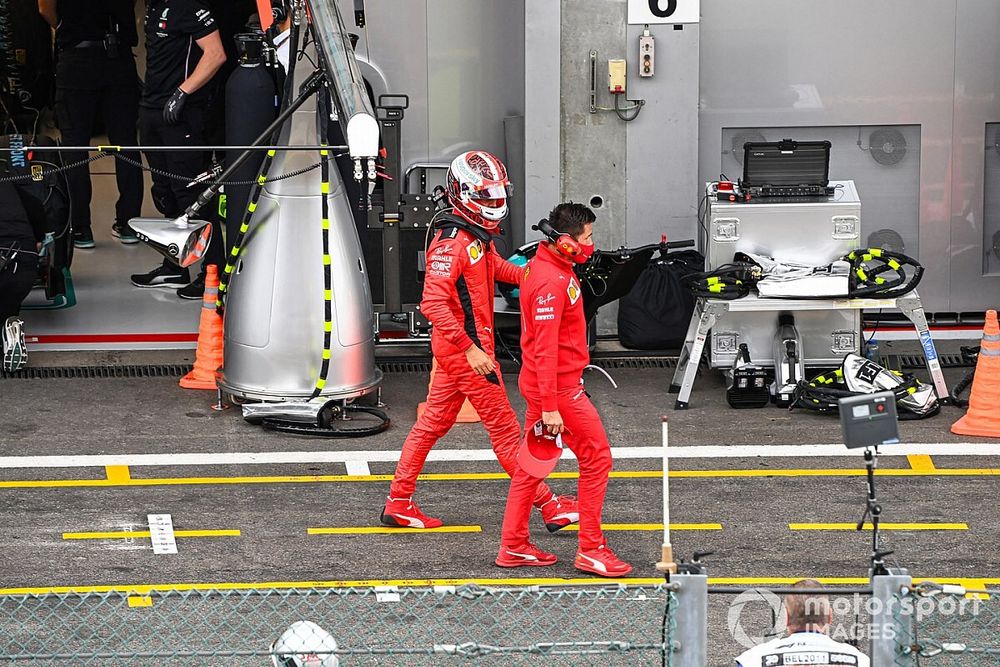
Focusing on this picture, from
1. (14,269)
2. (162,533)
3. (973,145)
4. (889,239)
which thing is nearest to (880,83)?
(973,145)

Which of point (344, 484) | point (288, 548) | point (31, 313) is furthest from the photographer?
point (31, 313)

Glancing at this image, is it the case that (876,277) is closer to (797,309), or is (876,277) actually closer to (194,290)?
(797,309)

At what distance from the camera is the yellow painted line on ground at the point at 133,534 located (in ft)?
27.8

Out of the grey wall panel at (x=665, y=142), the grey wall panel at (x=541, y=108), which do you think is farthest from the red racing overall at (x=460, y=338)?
the grey wall panel at (x=665, y=142)

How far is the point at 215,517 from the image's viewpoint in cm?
881

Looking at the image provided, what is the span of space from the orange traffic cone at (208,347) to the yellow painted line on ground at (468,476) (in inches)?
88.7

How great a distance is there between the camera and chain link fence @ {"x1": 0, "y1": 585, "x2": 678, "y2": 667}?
6.79m

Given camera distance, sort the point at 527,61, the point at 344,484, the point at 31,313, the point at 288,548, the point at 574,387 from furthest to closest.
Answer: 1. the point at 31,313
2. the point at 527,61
3. the point at 344,484
4. the point at 288,548
5. the point at 574,387

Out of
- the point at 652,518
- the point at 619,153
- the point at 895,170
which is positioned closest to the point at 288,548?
the point at 652,518

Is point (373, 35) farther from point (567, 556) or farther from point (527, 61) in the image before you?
point (567, 556)

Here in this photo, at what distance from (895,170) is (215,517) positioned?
729cm

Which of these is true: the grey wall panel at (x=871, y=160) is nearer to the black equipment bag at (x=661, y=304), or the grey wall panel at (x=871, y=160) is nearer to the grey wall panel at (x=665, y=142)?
the grey wall panel at (x=665, y=142)

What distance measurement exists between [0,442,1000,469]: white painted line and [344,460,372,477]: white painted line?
5 centimetres

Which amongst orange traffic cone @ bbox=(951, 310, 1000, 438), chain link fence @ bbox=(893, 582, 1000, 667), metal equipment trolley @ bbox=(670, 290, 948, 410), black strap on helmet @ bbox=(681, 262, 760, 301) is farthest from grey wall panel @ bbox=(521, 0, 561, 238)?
chain link fence @ bbox=(893, 582, 1000, 667)
